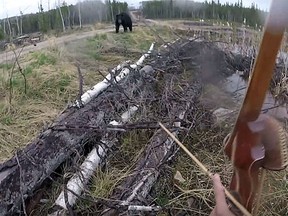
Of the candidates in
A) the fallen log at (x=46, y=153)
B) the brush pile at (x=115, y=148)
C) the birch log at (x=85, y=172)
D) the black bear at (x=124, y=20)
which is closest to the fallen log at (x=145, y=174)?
the brush pile at (x=115, y=148)

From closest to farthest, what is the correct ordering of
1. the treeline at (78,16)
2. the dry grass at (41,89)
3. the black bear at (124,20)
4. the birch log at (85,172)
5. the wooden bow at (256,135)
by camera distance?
1. the wooden bow at (256,135)
2. the birch log at (85,172)
3. the dry grass at (41,89)
4. the black bear at (124,20)
5. the treeline at (78,16)

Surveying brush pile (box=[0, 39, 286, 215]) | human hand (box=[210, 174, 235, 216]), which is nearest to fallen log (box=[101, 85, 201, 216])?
brush pile (box=[0, 39, 286, 215])

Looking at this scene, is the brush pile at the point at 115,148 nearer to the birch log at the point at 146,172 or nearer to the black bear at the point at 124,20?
the birch log at the point at 146,172

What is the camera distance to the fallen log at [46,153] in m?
2.05

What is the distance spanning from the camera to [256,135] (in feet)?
2.37

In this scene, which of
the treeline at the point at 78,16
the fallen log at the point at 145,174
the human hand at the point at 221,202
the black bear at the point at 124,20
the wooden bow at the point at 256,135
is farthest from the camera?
the treeline at the point at 78,16

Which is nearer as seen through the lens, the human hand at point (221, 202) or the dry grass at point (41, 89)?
the human hand at point (221, 202)

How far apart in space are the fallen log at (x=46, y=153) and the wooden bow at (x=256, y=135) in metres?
1.53

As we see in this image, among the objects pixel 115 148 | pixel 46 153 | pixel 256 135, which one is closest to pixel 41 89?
pixel 115 148

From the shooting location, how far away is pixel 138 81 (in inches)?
155

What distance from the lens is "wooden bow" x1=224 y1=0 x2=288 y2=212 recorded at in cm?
62

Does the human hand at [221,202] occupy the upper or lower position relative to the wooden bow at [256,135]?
lower

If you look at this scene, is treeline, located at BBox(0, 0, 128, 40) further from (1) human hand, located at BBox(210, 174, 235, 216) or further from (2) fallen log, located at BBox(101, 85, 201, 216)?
(1) human hand, located at BBox(210, 174, 235, 216)

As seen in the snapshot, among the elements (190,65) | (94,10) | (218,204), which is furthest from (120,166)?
(94,10)
